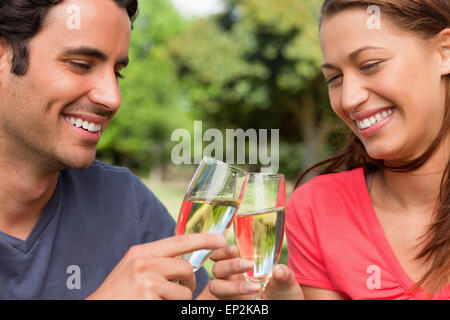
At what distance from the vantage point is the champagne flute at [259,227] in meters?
2.03

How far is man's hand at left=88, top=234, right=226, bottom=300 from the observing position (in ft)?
5.47

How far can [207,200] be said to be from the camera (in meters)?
1.79

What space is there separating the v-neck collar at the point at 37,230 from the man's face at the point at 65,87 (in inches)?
8.8

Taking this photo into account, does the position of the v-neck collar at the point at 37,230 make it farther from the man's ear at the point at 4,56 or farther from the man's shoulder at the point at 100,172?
the man's ear at the point at 4,56

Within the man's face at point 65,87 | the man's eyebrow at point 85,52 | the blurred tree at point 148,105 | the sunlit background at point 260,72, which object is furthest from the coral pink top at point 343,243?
the blurred tree at point 148,105

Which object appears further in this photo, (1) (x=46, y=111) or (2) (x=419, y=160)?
(2) (x=419, y=160)

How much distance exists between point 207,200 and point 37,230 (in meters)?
1.14

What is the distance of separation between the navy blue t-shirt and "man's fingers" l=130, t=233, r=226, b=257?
961mm

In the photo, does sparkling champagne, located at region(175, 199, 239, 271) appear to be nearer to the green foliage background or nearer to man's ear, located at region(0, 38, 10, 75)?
man's ear, located at region(0, 38, 10, 75)

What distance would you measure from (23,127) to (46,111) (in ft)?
0.52

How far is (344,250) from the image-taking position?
2.64m

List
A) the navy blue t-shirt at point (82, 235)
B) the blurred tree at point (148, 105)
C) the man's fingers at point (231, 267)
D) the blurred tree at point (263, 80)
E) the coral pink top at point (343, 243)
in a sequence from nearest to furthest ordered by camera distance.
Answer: the man's fingers at point (231, 267) < the navy blue t-shirt at point (82, 235) < the coral pink top at point (343, 243) < the blurred tree at point (263, 80) < the blurred tree at point (148, 105)

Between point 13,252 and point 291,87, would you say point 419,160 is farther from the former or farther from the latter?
point 291,87
